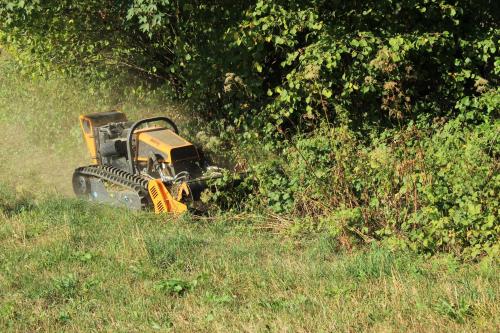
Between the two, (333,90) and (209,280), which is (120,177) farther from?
(209,280)

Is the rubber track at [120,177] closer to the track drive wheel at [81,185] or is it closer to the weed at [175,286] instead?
the track drive wheel at [81,185]

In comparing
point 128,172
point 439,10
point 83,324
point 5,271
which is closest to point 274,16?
point 439,10

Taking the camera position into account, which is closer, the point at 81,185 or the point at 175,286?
the point at 175,286

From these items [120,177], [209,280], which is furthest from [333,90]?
[209,280]

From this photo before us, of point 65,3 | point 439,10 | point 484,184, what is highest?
point 65,3

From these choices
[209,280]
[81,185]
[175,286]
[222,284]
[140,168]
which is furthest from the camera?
[81,185]

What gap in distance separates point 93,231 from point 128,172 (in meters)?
2.27

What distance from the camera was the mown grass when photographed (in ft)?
15.9

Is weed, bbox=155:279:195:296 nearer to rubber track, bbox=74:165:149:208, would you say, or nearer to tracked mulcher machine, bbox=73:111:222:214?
tracked mulcher machine, bbox=73:111:222:214

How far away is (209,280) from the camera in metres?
5.99

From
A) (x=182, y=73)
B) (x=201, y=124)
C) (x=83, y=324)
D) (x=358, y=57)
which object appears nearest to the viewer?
(x=83, y=324)

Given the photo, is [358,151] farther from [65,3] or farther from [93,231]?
[65,3]

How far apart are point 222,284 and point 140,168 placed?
457 centimetres

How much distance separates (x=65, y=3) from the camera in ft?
35.4
